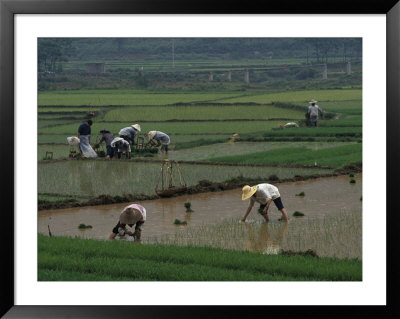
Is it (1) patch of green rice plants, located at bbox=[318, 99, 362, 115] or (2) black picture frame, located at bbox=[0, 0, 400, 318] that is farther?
(1) patch of green rice plants, located at bbox=[318, 99, 362, 115]

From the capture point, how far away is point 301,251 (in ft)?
24.2

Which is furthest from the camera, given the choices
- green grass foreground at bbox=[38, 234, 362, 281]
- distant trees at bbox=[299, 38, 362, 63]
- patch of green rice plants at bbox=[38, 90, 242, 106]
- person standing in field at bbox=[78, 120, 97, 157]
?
distant trees at bbox=[299, 38, 362, 63]

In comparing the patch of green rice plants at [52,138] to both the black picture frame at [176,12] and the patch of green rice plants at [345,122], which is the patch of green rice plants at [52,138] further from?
the black picture frame at [176,12]

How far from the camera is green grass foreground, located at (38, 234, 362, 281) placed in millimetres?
6223

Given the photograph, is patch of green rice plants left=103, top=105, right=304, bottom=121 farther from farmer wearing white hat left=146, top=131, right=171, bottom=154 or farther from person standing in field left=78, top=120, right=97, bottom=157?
person standing in field left=78, top=120, right=97, bottom=157

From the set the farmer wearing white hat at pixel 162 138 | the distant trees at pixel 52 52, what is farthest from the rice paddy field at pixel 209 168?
the distant trees at pixel 52 52

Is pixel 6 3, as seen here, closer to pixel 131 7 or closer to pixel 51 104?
pixel 131 7

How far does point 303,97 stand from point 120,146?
7.70m

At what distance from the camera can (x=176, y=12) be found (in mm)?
5527

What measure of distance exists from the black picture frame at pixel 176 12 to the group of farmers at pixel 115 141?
7.05 metres

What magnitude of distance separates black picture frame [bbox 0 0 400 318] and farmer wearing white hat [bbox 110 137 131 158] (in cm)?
803

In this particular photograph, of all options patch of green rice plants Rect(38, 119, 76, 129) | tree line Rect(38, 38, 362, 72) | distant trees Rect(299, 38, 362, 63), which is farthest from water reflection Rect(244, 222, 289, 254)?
distant trees Rect(299, 38, 362, 63)

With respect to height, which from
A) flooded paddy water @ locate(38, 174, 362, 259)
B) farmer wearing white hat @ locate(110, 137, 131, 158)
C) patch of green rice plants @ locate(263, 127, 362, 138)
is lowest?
flooded paddy water @ locate(38, 174, 362, 259)

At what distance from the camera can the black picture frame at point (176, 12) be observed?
17.9ft
